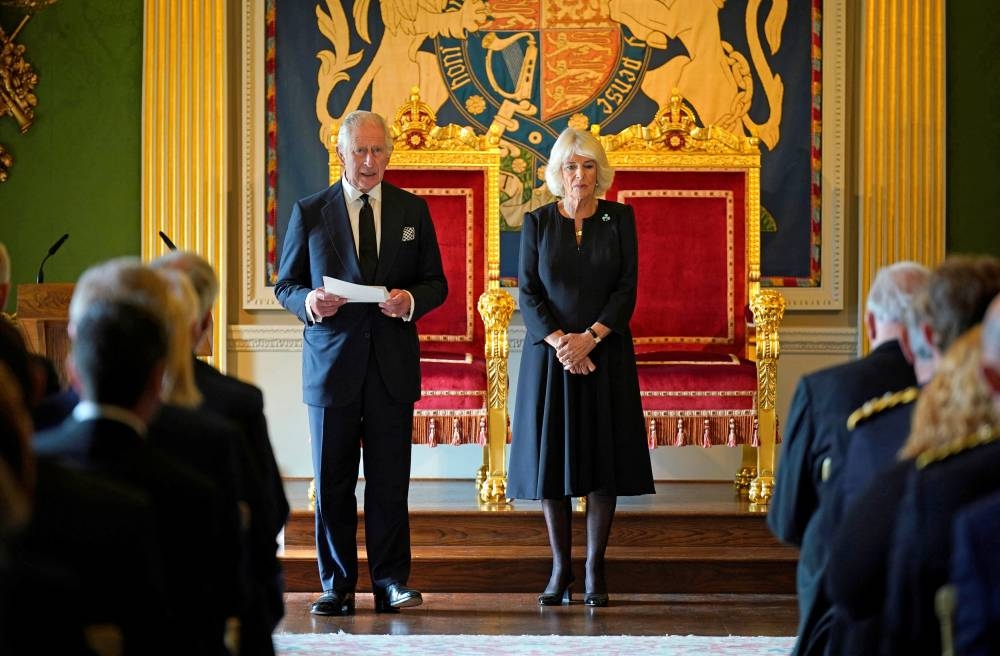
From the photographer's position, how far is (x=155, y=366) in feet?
6.50

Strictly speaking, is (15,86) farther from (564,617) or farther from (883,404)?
(883,404)

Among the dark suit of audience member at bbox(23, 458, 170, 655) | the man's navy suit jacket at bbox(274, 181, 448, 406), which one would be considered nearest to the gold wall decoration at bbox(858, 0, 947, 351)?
the man's navy suit jacket at bbox(274, 181, 448, 406)

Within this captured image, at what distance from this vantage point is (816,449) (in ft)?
9.95

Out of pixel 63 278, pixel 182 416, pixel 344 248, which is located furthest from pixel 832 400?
pixel 63 278

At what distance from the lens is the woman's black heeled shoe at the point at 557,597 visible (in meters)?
4.93

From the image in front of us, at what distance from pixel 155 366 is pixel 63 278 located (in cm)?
559

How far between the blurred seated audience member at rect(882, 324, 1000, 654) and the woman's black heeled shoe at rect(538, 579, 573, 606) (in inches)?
113

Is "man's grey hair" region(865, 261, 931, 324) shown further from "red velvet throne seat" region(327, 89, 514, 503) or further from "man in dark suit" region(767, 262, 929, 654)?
"red velvet throne seat" region(327, 89, 514, 503)

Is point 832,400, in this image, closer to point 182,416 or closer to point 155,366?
point 182,416

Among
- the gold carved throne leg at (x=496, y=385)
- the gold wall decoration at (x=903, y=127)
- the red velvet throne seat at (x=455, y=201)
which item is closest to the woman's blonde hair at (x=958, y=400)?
the gold carved throne leg at (x=496, y=385)

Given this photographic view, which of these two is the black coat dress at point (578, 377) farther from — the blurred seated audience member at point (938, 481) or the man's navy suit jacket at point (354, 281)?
the blurred seated audience member at point (938, 481)

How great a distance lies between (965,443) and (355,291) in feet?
9.56

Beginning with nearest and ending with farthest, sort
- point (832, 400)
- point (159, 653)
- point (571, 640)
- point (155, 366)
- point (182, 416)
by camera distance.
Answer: point (159, 653), point (155, 366), point (182, 416), point (832, 400), point (571, 640)

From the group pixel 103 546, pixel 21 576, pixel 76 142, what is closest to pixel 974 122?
pixel 76 142
